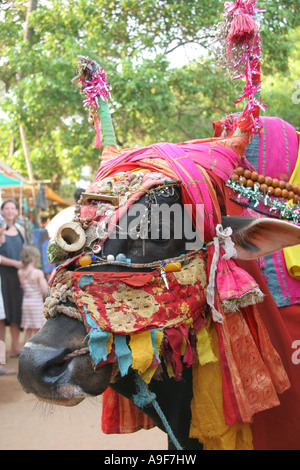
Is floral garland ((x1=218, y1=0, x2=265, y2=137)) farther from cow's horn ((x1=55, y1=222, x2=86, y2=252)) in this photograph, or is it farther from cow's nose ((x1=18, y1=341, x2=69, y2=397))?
cow's nose ((x1=18, y1=341, x2=69, y2=397))

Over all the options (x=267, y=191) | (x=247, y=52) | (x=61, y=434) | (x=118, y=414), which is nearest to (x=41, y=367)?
(x=118, y=414)

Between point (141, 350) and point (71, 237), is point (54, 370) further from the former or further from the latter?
point (71, 237)

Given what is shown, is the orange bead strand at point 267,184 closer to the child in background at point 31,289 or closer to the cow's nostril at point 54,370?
the cow's nostril at point 54,370

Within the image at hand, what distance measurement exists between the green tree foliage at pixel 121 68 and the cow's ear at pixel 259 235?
6.40 metres

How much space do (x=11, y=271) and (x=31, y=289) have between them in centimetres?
42

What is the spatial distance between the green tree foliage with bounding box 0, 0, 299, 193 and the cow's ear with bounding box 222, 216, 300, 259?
640 centimetres

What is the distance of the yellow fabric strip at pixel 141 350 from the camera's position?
1810 millimetres

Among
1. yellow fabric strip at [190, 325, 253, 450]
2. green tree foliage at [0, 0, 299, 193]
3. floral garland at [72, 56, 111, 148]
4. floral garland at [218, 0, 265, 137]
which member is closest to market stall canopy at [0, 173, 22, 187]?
green tree foliage at [0, 0, 299, 193]

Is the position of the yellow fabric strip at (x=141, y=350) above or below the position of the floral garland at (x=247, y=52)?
below

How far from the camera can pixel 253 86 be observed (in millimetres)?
2324

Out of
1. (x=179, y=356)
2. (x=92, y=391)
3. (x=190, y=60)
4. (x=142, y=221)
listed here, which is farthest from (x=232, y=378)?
(x=190, y=60)

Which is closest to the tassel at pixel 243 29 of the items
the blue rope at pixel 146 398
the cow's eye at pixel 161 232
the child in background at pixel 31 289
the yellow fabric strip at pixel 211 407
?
the cow's eye at pixel 161 232

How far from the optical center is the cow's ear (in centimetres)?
209

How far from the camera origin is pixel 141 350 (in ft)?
5.98
